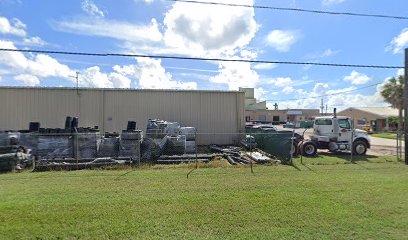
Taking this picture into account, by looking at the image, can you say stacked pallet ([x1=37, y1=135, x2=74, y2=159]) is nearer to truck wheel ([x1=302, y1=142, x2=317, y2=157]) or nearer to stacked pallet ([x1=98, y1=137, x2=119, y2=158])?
stacked pallet ([x1=98, y1=137, x2=119, y2=158])

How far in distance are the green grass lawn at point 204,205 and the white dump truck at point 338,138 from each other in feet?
19.9

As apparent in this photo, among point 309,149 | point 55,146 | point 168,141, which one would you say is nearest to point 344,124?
point 309,149

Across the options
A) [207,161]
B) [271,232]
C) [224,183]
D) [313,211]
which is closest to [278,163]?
[207,161]

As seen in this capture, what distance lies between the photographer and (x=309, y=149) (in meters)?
17.1

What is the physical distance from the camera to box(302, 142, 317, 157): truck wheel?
16969 mm

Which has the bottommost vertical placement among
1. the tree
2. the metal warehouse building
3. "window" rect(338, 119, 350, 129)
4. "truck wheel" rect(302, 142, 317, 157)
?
"truck wheel" rect(302, 142, 317, 157)

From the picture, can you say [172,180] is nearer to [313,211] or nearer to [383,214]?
[313,211]

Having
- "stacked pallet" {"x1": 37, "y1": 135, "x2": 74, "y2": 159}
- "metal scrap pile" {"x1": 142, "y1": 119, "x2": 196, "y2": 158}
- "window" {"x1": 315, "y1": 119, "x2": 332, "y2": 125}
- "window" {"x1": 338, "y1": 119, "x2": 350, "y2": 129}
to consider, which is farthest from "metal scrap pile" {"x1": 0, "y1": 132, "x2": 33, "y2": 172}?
"window" {"x1": 338, "y1": 119, "x2": 350, "y2": 129}

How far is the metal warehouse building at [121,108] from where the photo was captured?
19.9m

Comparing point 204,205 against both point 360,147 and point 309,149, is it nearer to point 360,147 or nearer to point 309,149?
point 309,149

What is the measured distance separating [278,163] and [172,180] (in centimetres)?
591

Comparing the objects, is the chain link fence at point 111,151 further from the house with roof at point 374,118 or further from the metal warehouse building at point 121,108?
the house with roof at point 374,118

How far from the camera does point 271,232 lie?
5.32 m

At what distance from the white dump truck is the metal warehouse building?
5085mm
